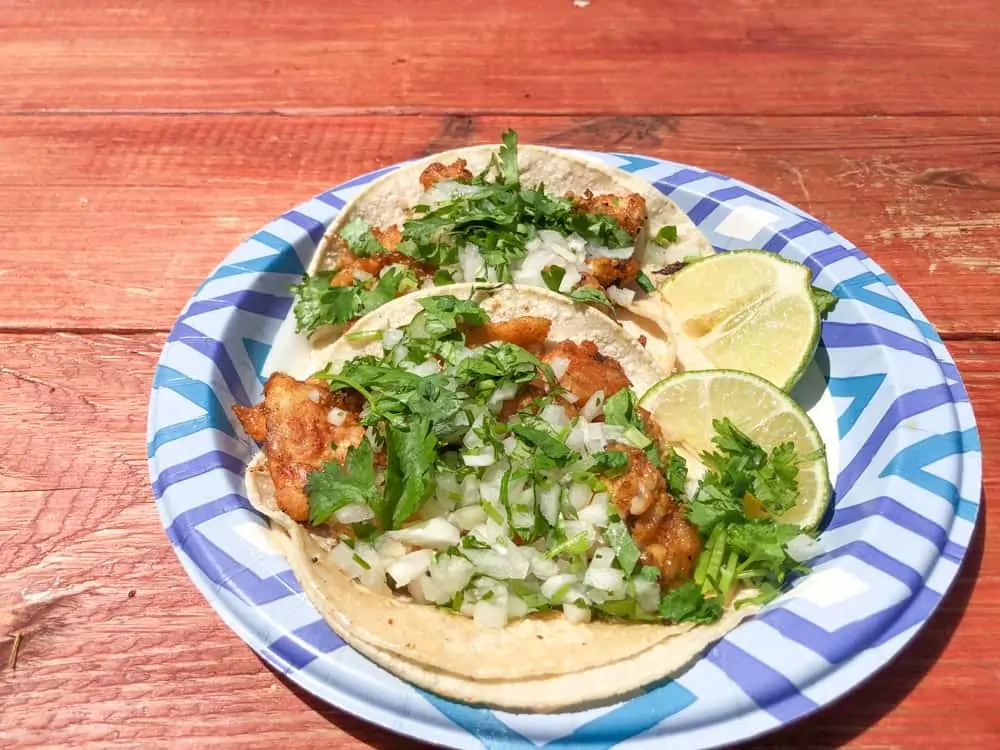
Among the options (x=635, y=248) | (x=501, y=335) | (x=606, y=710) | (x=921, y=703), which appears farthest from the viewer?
(x=635, y=248)

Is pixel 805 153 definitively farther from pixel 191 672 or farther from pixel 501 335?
pixel 191 672

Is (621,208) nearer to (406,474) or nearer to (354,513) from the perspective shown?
(406,474)

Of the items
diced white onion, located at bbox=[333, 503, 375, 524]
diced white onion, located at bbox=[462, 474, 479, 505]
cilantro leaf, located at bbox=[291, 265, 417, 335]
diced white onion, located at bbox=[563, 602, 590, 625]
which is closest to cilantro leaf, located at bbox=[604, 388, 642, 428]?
diced white onion, located at bbox=[462, 474, 479, 505]

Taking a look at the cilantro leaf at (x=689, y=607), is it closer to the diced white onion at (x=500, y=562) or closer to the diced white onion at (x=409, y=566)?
the diced white onion at (x=500, y=562)

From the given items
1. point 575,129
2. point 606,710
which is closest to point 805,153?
point 575,129

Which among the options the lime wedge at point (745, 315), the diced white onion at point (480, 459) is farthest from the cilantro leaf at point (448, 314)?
the lime wedge at point (745, 315)

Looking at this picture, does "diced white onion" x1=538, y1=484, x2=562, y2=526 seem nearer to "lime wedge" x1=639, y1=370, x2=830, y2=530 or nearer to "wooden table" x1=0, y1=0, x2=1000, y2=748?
"lime wedge" x1=639, y1=370, x2=830, y2=530
